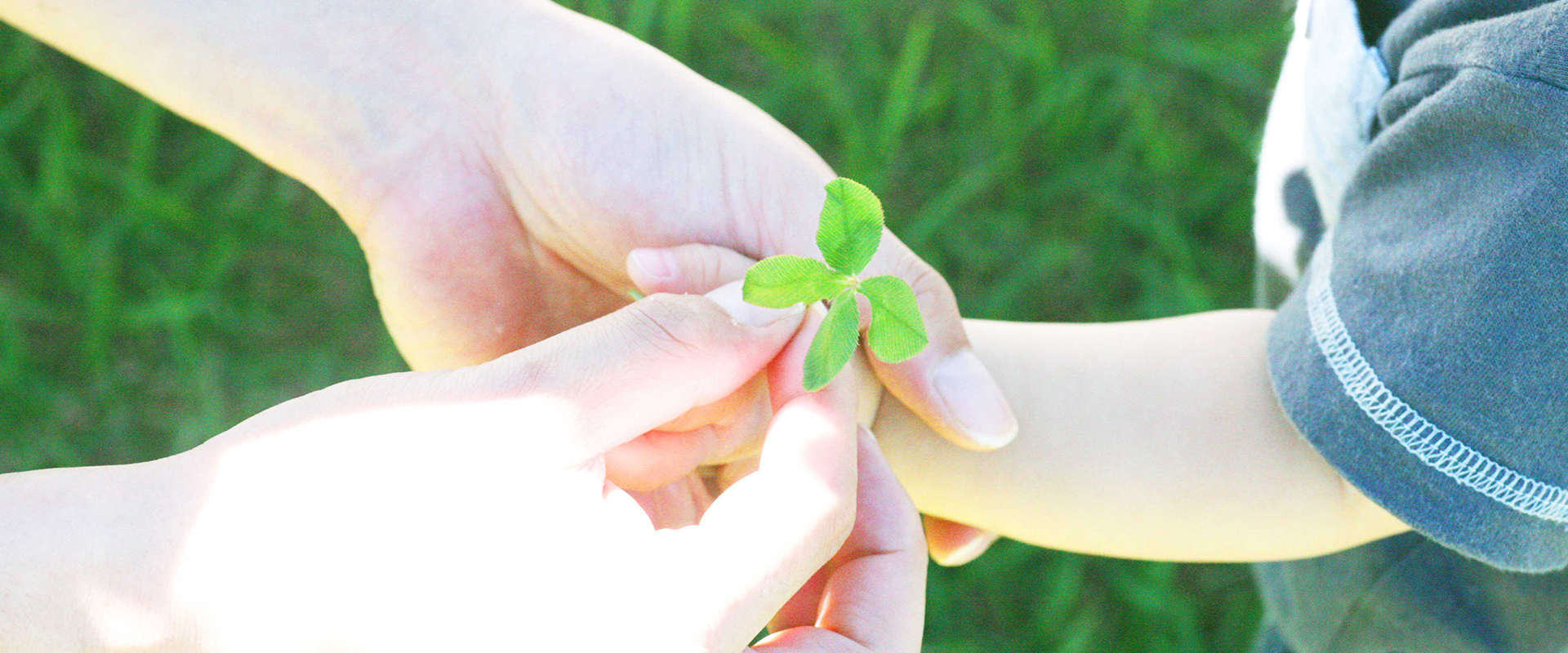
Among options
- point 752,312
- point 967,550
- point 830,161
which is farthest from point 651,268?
point 830,161

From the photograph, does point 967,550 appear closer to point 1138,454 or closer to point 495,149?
point 1138,454

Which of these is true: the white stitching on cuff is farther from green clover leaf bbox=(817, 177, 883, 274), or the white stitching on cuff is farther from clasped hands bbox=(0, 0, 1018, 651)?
green clover leaf bbox=(817, 177, 883, 274)

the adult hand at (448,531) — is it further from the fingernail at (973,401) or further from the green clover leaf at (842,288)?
the fingernail at (973,401)

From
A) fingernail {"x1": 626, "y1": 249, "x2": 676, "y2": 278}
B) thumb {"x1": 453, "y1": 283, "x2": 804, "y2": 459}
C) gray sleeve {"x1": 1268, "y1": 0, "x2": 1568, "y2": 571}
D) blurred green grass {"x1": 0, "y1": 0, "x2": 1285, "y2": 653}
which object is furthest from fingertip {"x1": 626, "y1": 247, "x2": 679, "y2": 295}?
blurred green grass {"x1": 0, "y1": 0, "x2": 1285, "y2": 653}

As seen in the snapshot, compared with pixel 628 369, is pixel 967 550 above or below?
below

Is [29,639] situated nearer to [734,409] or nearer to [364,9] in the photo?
[734,409]

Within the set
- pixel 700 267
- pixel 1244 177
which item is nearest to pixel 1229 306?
pixel 1244 177
